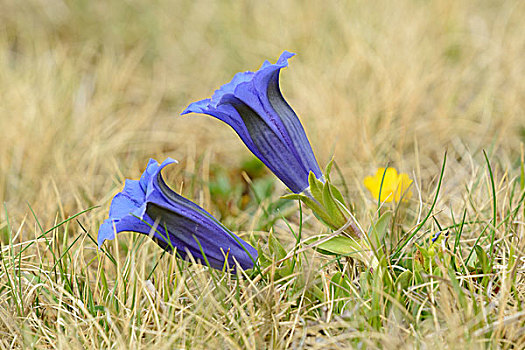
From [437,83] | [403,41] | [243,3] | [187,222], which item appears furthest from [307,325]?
[243,3]

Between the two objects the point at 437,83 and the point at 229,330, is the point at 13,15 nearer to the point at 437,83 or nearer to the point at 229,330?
the point at 437,83

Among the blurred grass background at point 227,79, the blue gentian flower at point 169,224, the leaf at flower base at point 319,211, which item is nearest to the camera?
the blue gentian flower at point 169,224

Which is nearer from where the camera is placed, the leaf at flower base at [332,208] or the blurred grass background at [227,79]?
the leaf at flower base at [332,208]

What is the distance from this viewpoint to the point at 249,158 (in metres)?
2.97

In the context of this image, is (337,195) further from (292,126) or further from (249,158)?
(249,158)

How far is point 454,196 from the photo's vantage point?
2.46 m

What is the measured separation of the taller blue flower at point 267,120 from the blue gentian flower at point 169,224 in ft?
0.68

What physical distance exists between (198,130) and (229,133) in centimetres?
17

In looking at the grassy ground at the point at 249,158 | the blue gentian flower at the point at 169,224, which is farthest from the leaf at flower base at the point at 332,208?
the blue gentian flower at the point at 169,224

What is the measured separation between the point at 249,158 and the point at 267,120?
1.36m

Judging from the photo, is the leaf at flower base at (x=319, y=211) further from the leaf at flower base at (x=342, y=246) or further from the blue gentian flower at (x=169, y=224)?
the blue gentian flower at (x=169, y=224)

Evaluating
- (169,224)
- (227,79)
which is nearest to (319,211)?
(169,224)

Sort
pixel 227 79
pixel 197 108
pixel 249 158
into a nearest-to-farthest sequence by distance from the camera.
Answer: pixel 197 108 < pixel 249 158 < pixel 227 79

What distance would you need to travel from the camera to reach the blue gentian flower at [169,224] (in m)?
1.51
